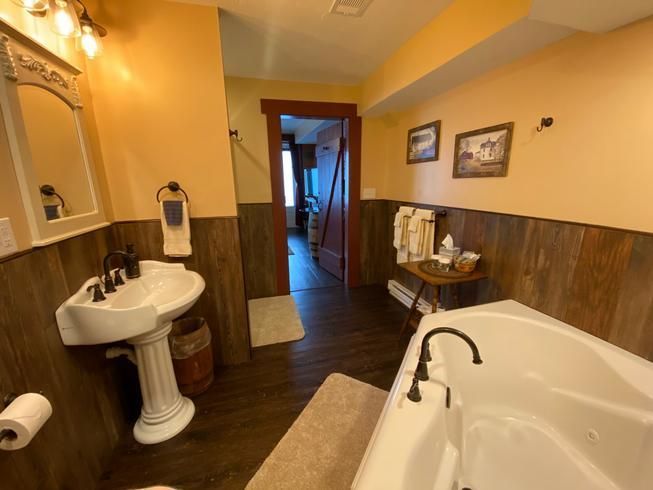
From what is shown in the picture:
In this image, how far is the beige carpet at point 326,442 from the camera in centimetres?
125

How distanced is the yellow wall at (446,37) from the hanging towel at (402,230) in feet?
3.60

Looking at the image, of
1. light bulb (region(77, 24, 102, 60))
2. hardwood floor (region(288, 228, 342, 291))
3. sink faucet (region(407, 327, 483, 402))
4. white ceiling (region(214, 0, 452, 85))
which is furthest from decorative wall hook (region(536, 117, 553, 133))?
hardwood floor (region(288, 228, 342, 291))

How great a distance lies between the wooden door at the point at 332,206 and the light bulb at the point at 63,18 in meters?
2.41

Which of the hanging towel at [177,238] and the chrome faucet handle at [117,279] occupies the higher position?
the hanging towel at [177,238]

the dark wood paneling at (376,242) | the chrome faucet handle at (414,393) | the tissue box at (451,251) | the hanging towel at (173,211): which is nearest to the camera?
the chrome faucet handle at (414,393)

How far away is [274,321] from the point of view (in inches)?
106

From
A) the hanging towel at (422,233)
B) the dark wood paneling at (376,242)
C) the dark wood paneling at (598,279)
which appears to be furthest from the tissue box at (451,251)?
the dark wood paneling at (376,242)

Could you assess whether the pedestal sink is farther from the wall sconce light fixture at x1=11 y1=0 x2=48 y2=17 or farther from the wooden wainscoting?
the wall sconce light fixture at x1=11 y1=0 x2=48 y2=17

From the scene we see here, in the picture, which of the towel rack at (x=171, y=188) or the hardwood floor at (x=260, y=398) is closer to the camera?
the hardwood floor at (x=260, y=398)

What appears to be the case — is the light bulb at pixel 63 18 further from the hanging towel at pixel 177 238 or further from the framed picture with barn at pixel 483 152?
the framed picture with barn at pixel 483 152

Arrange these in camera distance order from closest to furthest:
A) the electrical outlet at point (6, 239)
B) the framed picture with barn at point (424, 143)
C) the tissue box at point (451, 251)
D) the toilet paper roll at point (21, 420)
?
1. the toilet paper roll at point (21, 420)
2. the electrical outlet at point (6, 239)
3. the tissue box at point (451, 251)
4. the framed picture with barn at point (424, 143)

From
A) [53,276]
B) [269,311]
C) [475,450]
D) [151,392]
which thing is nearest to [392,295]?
[269,311]

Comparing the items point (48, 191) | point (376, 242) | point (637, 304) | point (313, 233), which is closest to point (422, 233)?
point (376, 242)

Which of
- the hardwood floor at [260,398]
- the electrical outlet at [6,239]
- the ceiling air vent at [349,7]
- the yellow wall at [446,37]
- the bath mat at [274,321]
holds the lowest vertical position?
the hardwood floor at [260,398]
